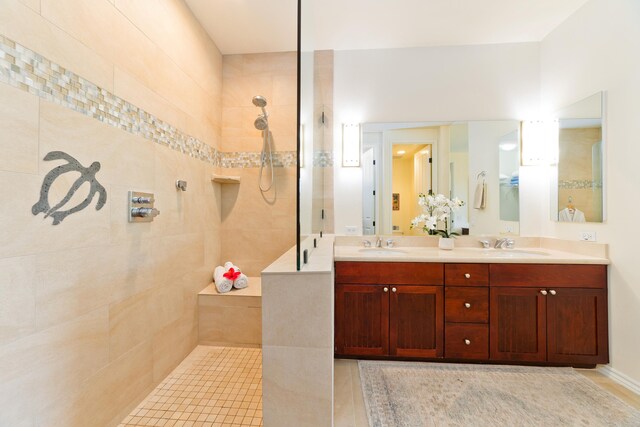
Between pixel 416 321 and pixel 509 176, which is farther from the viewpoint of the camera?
pixel 509 176

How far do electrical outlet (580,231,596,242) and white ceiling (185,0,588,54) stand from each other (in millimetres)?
1698

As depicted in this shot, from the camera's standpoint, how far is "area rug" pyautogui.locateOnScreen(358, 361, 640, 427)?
4.65 ft

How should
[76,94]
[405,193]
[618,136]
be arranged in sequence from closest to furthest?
[76,94] → [618,136] → [405,193]

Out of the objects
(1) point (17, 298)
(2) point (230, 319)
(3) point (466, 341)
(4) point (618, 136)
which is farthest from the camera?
(2) point (230, 319)

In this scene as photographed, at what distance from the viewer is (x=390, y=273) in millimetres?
1932

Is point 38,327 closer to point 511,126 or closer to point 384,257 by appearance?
point 384,257

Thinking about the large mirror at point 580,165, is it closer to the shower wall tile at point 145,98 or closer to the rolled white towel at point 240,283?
the rolled white towel at point 240,283

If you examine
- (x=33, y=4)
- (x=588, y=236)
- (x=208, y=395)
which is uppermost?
(x=33, y=4)

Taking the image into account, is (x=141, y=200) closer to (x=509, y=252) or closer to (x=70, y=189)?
(x=70, y=189)

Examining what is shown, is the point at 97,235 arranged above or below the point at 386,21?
below

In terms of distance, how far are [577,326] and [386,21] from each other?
2672 millimetres

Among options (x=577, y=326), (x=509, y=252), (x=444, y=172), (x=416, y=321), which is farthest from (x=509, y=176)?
(x=416, y=321)

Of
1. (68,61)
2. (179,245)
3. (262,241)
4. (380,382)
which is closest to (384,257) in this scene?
(380,382)

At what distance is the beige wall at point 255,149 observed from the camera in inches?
103
